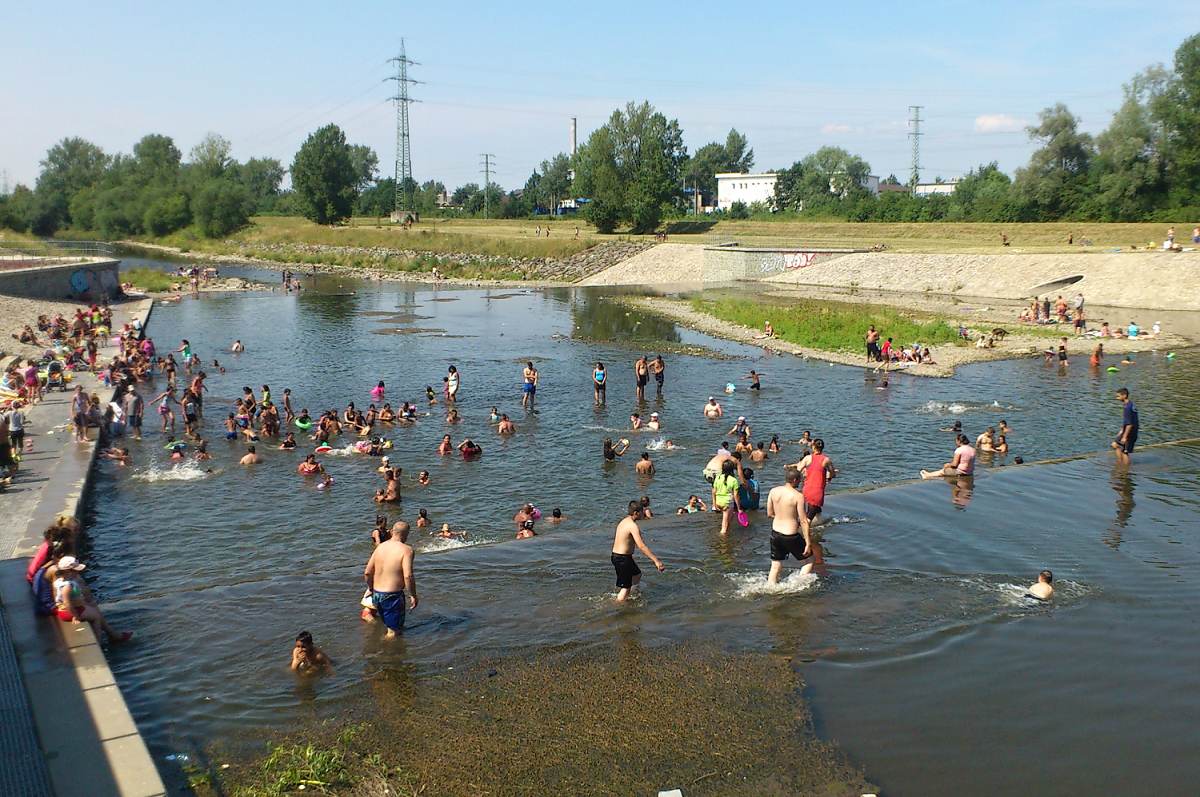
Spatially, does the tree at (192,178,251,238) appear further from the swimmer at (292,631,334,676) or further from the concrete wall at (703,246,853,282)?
the swimmer at (292,631,334,676)

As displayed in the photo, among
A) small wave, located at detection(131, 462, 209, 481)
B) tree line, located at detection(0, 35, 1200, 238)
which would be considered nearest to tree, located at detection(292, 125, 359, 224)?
tree line, located at detection(0, 35, 1200, 238)

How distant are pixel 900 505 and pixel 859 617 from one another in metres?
5.73

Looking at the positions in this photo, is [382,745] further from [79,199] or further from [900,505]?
[79,199]

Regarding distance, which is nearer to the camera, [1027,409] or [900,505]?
[900,505]

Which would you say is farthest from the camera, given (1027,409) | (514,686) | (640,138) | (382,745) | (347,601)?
(640,138)

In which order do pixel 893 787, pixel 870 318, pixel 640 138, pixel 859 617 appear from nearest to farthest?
pixel 893 787 → pixel 859 617 → pixel 870 318 → pixel 640 138

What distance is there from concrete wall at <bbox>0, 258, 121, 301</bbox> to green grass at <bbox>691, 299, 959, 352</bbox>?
37405 millimetres

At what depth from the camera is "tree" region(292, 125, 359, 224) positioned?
118000mm

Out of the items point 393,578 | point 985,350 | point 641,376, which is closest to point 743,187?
point 985,350

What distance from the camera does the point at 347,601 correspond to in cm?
1279

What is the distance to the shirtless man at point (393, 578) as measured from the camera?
1108 centimetres

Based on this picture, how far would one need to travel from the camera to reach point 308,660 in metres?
10.5

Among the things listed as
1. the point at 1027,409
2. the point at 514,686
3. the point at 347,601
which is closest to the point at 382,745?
the point at 514,686

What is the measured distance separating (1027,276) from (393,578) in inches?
2182
